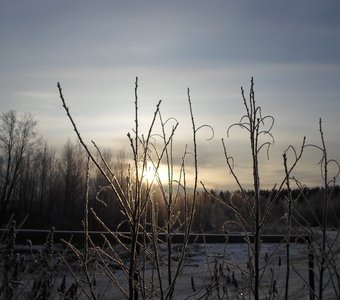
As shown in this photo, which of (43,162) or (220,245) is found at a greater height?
(43,162)

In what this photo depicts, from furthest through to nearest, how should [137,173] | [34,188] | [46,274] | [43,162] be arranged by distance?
[43,162]
[34,188]
[46,274]
[137,173]

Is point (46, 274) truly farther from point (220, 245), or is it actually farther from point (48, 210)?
point (48, 210)

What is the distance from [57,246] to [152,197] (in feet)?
62.5

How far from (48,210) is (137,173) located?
51.2 m

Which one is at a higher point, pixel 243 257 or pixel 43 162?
pixel 43 162

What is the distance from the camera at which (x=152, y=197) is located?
220cm

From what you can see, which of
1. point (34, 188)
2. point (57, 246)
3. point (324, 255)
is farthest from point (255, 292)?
point (34, 188)

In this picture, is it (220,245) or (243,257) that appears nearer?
(243,257)

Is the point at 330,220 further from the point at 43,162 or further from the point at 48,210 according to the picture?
the point at 43,162

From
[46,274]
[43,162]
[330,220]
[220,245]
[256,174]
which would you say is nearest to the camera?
[256,174]

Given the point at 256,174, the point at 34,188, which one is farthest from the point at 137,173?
the point at 34,188

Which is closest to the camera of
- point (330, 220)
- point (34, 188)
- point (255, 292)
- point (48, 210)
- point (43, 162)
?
point (255, 292)

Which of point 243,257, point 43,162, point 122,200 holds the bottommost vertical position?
point 243,257

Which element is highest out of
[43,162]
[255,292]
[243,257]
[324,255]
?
[43,162]
